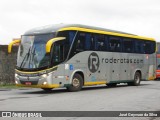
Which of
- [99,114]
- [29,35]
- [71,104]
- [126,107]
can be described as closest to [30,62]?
[29,35]

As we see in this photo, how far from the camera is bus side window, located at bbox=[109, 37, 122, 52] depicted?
2311 cm

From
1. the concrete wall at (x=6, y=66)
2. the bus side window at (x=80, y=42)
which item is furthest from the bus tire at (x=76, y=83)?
the concrete wall at (x=6, y=66)

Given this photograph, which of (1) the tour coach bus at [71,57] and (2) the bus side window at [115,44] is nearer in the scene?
(1) the tour coach bus at [71,57]

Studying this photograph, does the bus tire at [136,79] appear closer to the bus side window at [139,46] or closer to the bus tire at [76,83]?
the bus side window at [139,46]

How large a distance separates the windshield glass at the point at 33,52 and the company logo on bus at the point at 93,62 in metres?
3.19

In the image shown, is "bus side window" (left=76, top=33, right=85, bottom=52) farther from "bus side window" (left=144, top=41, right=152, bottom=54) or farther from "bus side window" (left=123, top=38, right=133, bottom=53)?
"bus side window" (left=144, top=41, right=152, bottom=54)

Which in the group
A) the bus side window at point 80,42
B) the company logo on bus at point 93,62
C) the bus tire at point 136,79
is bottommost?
the bus tire at point 136,79

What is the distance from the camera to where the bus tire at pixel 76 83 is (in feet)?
65.6

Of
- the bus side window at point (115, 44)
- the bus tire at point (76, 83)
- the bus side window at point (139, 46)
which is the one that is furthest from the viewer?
the bus side window at point (139, 46)

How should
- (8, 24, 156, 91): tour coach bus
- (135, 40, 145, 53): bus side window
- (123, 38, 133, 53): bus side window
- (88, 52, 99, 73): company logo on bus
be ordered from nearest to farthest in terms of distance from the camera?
(8, 24, 156, 91): tour coach bus
(88, 52, 99, 73): company logo on bus
(123, 38, 133, 53): bus side window
(135, 40, 145, 53): bus side window

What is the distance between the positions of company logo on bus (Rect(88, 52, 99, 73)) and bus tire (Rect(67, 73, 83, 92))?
1111 mm

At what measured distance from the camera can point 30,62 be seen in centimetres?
1888

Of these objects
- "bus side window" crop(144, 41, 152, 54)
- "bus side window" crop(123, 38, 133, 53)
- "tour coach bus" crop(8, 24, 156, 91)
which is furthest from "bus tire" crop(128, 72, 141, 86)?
"bus side window" crop(123, 38, 133, 53)

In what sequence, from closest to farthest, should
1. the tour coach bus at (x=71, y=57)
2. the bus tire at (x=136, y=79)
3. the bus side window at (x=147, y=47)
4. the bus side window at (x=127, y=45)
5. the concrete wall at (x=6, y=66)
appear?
1. the tour coach bus at (x=71, y=57)
2. the bus side window at (x=127, y=45)
3. the bus tire at (x=136, y=79)
4. the bus side window at (x=147, y=47)
5. the concrete wall at (x=6, y=66)
